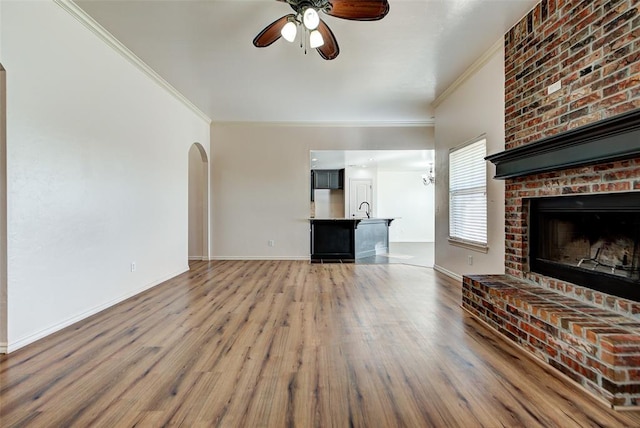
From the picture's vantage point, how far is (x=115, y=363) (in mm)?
2059

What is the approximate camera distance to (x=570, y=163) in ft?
7.18

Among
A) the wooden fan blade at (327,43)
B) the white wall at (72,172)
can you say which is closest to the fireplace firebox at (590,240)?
the wooden fan blade at (327,43)

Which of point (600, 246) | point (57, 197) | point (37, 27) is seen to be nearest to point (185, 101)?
point (37, 27)

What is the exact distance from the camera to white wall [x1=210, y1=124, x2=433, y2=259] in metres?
6.48

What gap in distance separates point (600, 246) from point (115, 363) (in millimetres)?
3575

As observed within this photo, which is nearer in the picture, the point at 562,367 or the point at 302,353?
the point at 562,367

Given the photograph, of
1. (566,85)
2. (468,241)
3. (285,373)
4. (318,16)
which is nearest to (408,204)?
(468,241)

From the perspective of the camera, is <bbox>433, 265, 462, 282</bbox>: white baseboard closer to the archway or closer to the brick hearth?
the brick hearth

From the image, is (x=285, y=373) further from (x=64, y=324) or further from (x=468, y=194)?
(x=468, y=194)

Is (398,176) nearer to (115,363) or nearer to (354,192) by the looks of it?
(354,192)

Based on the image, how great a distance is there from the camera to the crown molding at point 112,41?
8.93 feet

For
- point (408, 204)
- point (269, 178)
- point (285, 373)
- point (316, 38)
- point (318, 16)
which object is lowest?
point (285, 373)

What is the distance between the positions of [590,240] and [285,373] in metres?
2.50

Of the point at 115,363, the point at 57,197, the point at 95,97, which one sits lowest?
the point at 115,363
